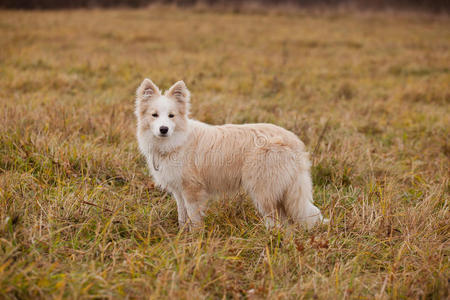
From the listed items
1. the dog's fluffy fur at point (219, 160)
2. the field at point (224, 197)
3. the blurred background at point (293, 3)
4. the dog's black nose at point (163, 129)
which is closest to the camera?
the field at point (224, 197)

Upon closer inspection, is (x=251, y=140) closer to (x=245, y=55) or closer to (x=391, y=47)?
(x=245, y=55)

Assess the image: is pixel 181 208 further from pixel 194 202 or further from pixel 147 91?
pixel 147 91

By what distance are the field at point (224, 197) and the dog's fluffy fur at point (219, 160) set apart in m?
0.20

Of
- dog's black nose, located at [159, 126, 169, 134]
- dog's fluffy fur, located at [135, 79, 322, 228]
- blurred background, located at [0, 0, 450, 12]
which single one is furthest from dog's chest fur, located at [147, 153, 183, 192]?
blurred background, located at [0, 0, 450, 12]

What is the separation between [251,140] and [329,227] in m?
1.05

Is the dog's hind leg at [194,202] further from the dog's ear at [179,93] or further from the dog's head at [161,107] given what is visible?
the dog's ear at [179,93]

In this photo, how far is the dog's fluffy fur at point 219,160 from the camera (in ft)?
9.51

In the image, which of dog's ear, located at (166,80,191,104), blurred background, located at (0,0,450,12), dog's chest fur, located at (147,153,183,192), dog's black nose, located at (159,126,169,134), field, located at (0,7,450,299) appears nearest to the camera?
field, located at (0,7,450,299)

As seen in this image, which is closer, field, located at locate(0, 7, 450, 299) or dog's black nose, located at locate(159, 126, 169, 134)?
field, located at locate(0, 7, 450, 299)

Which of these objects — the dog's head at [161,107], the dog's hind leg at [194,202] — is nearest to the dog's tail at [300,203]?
the dog's hind leg at [194,202]

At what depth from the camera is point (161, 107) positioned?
10.5 feet

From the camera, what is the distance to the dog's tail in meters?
2.91

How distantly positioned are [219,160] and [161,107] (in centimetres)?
80

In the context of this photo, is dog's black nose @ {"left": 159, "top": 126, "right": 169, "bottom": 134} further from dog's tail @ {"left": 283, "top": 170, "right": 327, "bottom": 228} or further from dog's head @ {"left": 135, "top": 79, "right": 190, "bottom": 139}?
dog's tail @ {"left": 283, "top": 170, "right": 327, "bottom": 228}
